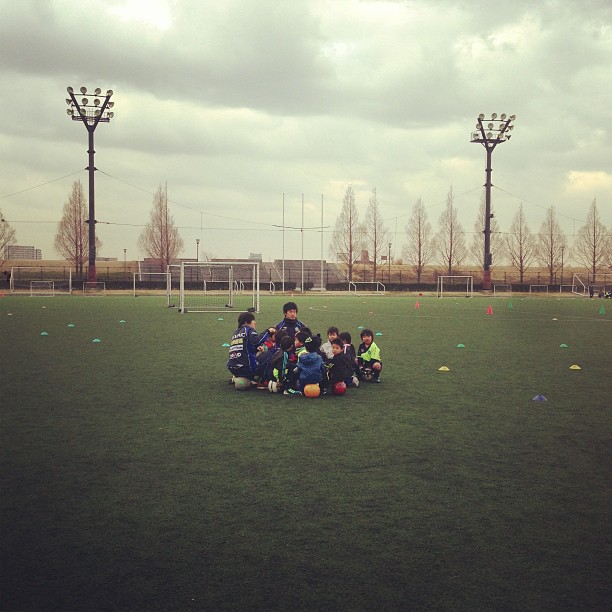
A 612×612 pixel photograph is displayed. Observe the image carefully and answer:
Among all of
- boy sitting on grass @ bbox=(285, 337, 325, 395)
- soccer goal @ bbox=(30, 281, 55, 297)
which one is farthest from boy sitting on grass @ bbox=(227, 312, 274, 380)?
soccer goal @ bbox=(30, 281, 55, 297)

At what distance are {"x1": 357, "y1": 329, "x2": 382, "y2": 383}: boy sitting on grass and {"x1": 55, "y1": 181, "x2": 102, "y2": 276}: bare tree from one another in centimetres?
6511

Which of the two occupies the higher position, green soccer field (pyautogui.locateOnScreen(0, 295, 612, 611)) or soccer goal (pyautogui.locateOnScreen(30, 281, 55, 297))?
soccer goal (pyautogui.locateOnScreen(30, 281, 55, 297))

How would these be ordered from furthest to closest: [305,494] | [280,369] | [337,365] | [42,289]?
[42,289] < [280,369] < [337,365] < [305,494]

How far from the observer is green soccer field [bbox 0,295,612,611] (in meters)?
3.59

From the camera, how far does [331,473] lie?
5.61 meters

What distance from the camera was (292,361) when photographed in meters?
9.53

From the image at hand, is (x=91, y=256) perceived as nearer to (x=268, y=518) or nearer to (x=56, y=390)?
(x=56, y=390)

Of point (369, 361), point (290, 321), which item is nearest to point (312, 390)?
point (369, 361)

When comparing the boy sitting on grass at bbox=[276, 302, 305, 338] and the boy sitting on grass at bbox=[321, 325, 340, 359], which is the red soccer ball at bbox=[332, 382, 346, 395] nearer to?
the boy sitting on grass at bbox=[321, 325, 340, 359]

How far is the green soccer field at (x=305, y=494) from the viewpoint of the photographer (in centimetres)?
359

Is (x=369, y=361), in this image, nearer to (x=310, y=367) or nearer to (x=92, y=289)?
(x=310, y=367)

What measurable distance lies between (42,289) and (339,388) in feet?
169

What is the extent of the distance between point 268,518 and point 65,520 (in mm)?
1416

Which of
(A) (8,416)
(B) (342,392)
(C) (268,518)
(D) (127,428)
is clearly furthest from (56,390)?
(C) (268,518)
